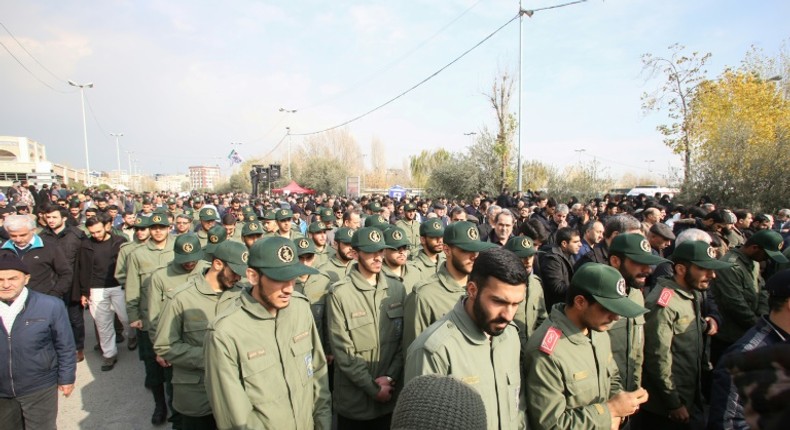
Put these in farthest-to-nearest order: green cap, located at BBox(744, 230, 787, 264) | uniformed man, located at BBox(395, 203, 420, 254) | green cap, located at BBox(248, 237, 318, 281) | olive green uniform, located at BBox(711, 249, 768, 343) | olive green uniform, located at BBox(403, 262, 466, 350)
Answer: uniformed man, located at BBox(395, 203, 420, 254) → green cap, located at BBox(744, 230, 787, 264) → olive green uniform, located at BBox(711, 249, 768, 343) → olive green uniform, located at BBox(403, 262, 466, 350) → green cap, located at BBox(248, 237, 318, 281)

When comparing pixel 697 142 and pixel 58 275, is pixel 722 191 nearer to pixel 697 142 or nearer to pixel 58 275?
pixel 697 142

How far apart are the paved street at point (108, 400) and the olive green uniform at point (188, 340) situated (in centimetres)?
173

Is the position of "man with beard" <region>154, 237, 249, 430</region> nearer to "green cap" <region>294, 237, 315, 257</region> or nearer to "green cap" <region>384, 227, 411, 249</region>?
"green cap" <region>294, 237, 315, 257</region>

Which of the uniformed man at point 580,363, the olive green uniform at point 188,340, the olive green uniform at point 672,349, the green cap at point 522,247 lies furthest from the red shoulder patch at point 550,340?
the olive green uniform at point 188,340

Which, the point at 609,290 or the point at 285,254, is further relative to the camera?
the point at 285,254

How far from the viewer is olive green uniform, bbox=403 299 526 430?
1999 mm

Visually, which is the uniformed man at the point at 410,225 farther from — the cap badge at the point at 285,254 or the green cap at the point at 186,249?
the cap badge at the point at 285,254

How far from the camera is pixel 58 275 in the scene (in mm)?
5605

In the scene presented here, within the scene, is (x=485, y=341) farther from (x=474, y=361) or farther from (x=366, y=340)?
(x=366, y=340)

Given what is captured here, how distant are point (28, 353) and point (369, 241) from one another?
2853 mm

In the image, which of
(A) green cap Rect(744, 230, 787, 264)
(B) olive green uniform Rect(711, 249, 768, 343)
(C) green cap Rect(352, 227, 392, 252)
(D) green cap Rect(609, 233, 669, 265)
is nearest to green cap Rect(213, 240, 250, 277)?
(C) green cap Rect(352, 227, 392, 252)

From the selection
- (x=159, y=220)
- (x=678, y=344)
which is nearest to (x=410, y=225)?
(x=159, y=220)

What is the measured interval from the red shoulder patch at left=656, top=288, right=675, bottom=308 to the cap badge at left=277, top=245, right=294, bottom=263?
2.79 m

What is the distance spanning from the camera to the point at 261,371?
2.46 m
